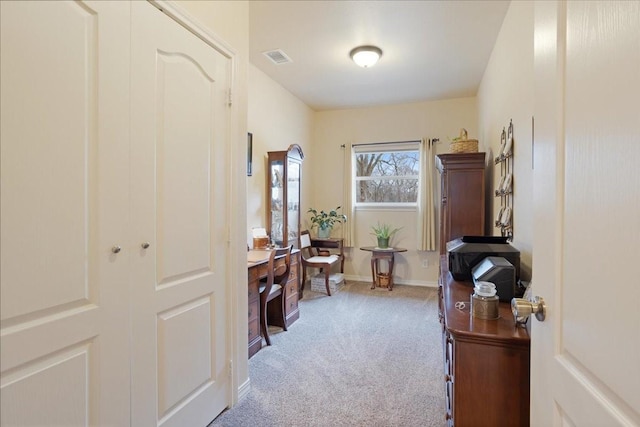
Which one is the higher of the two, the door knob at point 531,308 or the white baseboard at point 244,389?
the door knob at point 531,308

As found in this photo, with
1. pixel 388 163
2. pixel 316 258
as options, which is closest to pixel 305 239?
pixel 316 258

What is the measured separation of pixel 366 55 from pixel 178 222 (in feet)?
8.54

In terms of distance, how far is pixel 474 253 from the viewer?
199cm

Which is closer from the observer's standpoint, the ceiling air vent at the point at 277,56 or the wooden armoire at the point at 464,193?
the wooden armoire at the point at 464,193

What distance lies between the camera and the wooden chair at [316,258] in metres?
4.42

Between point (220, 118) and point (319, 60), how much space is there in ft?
6.94

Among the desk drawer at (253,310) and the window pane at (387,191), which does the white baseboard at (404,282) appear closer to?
the window pane at (387,191)

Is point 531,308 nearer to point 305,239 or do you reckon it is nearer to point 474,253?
point 474,253

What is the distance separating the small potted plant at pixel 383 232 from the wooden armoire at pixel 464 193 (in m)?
1.61

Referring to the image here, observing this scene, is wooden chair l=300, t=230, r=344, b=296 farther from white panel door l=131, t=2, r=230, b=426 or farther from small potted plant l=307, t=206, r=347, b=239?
white panel door l=131, t=2, r=230, b=426

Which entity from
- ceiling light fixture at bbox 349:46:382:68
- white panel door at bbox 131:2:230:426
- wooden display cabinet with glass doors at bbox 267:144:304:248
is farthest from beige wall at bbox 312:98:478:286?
white panel door at bbox 131:2:230:426

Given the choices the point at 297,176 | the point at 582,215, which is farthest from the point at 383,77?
the point at 582,215

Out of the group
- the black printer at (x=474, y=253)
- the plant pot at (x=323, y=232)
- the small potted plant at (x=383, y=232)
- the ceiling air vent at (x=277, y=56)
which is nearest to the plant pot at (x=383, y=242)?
the small potted plant at (x=383, y=232)

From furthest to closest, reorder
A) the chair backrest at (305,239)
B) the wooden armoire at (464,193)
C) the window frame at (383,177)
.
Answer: the window frame at (383,177), the chair backrest at (305,239), the wooden armoire at (464,193)
